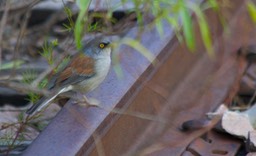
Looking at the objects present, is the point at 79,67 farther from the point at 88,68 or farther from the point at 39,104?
the point at 39,104

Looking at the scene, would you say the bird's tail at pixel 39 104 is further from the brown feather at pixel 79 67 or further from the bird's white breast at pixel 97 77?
the bird's white breast at pixel 97 77

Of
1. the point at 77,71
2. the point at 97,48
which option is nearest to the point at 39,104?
the point at 77,71

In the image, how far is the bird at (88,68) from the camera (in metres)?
3.79

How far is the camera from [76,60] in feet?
12.7

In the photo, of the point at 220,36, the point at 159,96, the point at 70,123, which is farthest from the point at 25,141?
the point at 220,36

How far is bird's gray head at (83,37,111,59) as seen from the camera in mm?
3855

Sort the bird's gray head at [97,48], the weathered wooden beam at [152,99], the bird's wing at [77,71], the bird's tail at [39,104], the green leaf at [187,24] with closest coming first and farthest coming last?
the green leaf at [187,24], the weathered wooden beam at [152,99], the bird's tail at [39,104], the bird's wing at [77,71], the bird's gray head at [97,48]

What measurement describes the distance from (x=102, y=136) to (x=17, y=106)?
1414mm

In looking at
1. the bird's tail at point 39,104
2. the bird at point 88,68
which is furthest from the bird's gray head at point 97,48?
the bird's tail at point 39,104

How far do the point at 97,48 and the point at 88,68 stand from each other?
0.12 m

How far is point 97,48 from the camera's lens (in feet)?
12.7

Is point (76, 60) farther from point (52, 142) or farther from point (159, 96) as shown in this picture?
point (52, 142)

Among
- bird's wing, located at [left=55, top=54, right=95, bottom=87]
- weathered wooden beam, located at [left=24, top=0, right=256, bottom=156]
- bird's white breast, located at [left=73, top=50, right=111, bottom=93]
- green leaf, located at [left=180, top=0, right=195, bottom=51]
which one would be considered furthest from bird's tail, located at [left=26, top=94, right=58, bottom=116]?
green leaf, located at [left=180, top=0, right=195, bottom=51]

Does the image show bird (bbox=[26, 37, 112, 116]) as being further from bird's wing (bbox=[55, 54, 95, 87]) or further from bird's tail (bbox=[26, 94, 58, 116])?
bird's tail (bbox=[26, 94, 58, 116])
